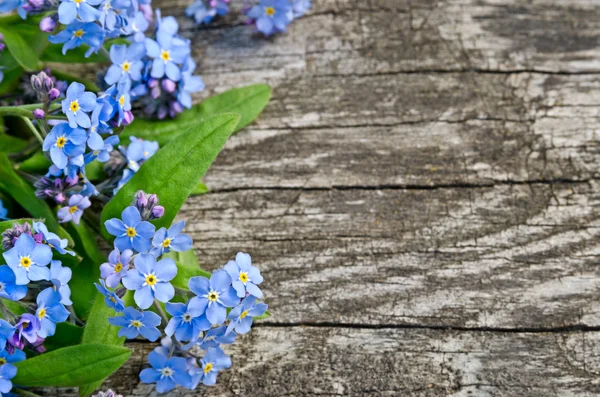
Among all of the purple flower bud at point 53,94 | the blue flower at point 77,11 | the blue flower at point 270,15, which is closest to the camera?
the purple flower bud at point 53,94

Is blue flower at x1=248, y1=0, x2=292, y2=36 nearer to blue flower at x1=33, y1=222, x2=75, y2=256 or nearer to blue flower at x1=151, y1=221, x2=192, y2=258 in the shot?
blue flower at x1=151, y1=221, x2=192, y2=258

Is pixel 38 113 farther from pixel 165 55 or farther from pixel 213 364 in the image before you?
pixel 213 364

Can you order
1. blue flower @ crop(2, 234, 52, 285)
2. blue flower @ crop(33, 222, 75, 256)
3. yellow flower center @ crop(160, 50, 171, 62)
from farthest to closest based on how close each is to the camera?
yellow flower center @ crop(160, 50, 171, 62) → blue flower @ crop(33, 222, 75, 256) → blue flower @ crop(2, 234, 52, 285)

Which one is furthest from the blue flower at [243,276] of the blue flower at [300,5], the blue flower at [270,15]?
the blue flower at [300,5]

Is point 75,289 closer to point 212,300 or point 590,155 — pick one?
point 212,300

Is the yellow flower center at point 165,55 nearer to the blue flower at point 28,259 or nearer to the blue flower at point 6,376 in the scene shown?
the blue flower at point 28,259

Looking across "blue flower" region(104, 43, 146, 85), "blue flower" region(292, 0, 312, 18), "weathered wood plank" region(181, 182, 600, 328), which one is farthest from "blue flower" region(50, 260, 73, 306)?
"blue flower" region(292, 0, 312, 18)
